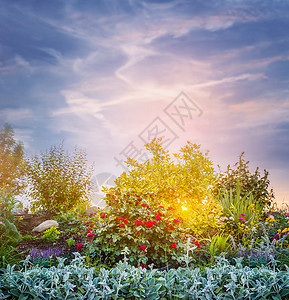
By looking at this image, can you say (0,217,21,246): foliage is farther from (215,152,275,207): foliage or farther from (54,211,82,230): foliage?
(215,152,275,207): foliage

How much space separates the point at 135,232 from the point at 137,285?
1.95m

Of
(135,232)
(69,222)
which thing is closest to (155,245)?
(135,232)

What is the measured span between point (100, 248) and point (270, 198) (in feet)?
25.2

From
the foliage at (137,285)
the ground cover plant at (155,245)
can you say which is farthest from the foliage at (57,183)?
the foliage at (137,285)

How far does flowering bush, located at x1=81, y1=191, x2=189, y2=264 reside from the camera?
527 cm

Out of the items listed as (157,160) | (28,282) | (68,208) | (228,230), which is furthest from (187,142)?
(28,282)

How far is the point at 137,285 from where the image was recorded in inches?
138

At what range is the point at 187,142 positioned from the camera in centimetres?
929

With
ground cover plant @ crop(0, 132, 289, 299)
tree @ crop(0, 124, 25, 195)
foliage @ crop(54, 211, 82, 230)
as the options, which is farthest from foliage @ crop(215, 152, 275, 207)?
tree @ crop(0, 124, 25, 195)

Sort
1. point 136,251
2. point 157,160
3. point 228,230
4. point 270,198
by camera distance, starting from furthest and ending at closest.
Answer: point 270,198, point 157,160, point 228,230, point 136,251

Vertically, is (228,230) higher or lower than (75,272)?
higher

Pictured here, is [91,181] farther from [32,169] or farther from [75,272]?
[75,272]

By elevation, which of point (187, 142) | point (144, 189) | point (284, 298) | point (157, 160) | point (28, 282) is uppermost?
point (187, 142)

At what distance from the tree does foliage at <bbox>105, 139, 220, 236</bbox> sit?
977 cm
